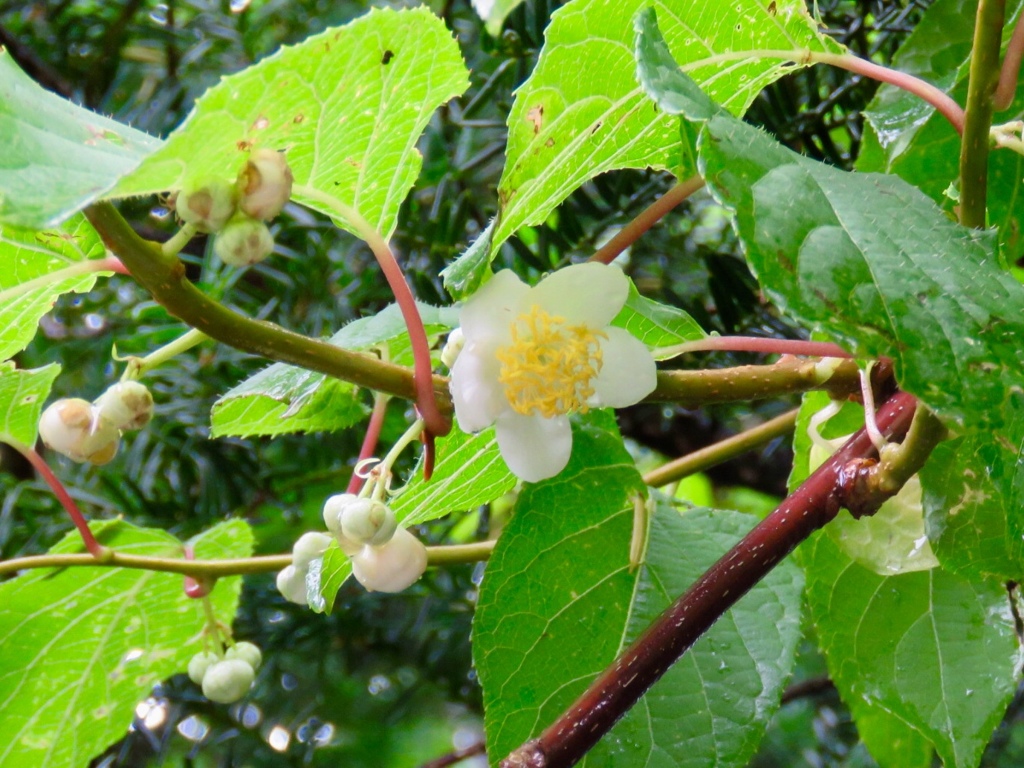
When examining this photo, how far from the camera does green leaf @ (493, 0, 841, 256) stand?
47cm

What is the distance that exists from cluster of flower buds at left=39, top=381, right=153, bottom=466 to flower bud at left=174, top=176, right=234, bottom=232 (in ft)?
0.54

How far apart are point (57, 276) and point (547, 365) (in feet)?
0.77

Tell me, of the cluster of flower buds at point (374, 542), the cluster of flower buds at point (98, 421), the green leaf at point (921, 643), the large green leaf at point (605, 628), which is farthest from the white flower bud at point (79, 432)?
the green leaf at point (921, 643)

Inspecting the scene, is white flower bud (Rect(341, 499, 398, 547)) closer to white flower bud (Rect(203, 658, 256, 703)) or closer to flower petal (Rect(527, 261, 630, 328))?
flower petal (Rect(527, 261, 630, 328))

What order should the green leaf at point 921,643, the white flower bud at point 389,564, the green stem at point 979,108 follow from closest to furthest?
the green stem at point 979,108 → the white flower bud at point 389,564 → the green leaf at point 921,643

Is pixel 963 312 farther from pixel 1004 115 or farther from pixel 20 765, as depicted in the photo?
pixel 20 765

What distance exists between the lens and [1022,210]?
0.66 m

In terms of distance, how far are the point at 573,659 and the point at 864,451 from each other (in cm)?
22

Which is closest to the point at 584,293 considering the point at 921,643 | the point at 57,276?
the point at 57,276

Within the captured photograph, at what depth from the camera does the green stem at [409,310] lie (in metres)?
0.45

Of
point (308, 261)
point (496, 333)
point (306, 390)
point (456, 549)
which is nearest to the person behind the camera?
point (496, 333)

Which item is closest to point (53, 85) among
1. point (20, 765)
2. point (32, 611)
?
point (32, 611)

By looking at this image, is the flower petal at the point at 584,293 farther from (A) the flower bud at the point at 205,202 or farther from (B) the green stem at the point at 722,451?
(B) the green stem at the point at 722,451

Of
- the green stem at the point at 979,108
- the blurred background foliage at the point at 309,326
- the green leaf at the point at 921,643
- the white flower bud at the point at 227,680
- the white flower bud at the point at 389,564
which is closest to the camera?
the green stem at the point at 979,108
